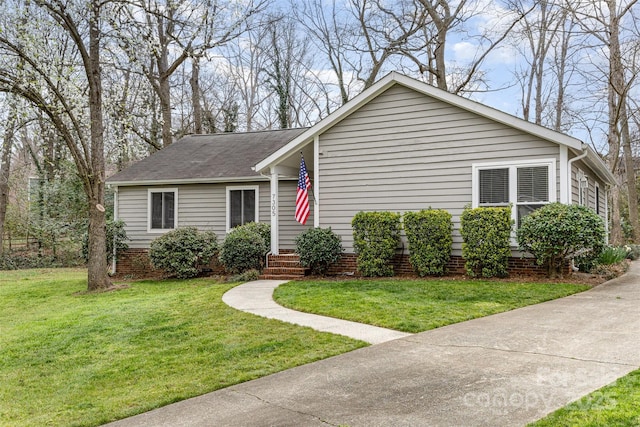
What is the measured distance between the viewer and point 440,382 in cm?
401

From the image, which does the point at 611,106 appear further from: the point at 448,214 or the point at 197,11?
the point at 197,11

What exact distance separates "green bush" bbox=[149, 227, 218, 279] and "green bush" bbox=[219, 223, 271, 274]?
79cm

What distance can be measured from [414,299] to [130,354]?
14.3ft

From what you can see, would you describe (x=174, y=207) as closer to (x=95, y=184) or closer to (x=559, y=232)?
(x=95, y=184)

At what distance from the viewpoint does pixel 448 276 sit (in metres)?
10.5

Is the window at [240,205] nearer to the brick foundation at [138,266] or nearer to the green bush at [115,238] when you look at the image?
the brick foundation at [138,266]

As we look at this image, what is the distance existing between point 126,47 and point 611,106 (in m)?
17.9

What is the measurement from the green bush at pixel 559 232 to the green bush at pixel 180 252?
25.9ft

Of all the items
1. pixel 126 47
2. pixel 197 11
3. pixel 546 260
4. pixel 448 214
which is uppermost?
pixel 197 11

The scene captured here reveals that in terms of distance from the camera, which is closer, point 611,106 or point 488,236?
point 488,236

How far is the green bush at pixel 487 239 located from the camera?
31.9ft

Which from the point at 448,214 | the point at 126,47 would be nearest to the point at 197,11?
the point at 126,47

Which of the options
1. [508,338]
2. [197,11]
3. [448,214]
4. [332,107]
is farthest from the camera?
[332,107]

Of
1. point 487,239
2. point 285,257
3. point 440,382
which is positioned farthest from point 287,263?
point 440,382
